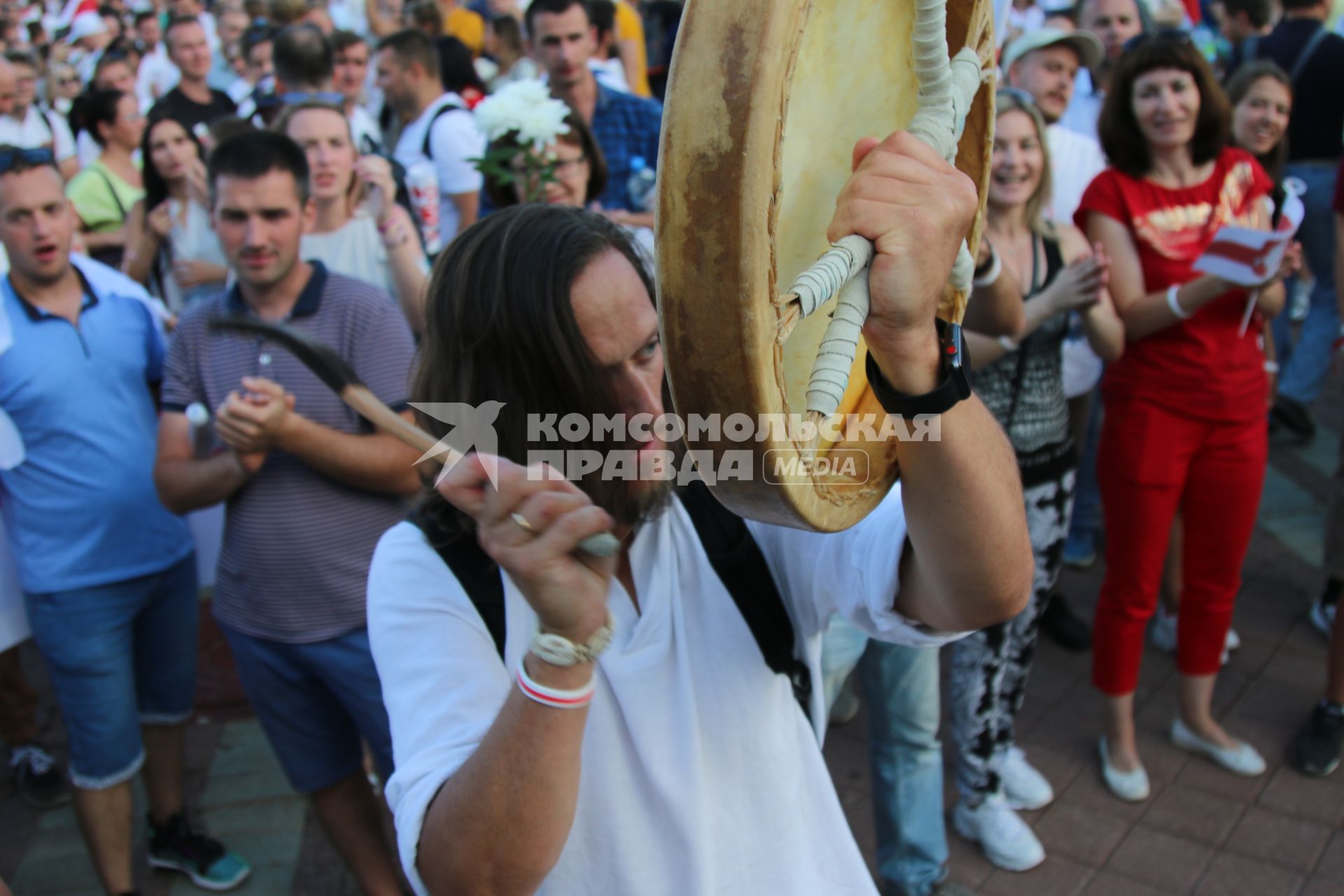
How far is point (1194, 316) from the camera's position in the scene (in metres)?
3.48

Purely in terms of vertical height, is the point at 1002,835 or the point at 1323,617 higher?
the point at 1323,617

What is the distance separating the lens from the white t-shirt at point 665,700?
1.42 m

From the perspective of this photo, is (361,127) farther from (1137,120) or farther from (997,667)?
(997,667)

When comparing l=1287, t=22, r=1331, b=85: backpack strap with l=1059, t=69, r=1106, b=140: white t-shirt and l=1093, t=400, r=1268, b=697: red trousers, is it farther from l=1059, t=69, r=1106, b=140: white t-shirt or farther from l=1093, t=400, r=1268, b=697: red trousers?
l=1093, t=400, r=1268, b=697: red trousers

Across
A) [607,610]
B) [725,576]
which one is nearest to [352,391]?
[607,610]

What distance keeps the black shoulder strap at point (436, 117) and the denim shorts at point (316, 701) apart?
3.06 m

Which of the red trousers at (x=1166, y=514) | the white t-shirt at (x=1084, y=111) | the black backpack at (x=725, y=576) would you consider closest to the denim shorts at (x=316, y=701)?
the black backpack at (x=725, y=576)

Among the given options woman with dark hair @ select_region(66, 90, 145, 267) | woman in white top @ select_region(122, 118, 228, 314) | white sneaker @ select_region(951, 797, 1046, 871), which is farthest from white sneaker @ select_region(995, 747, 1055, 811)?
woman with dark hair @ select_region(66, 90, 145, 267)

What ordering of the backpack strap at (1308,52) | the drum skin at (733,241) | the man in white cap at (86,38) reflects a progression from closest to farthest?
the drum skin at (733,241) < the backpack strap at (1308,52) < the man in white cap at (86,38)

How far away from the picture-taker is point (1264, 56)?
21.6ft

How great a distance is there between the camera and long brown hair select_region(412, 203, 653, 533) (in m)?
1.49

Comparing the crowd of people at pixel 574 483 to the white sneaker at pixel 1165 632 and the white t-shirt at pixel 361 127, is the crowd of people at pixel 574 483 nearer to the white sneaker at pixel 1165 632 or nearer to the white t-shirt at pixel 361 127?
the white sneaker at pixel 1165 632

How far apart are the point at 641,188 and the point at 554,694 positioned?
372 cm

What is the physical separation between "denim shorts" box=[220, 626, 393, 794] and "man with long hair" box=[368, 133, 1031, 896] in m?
1.41
